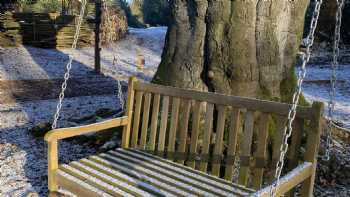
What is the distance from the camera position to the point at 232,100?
3.06 meters

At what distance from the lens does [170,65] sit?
4.41m

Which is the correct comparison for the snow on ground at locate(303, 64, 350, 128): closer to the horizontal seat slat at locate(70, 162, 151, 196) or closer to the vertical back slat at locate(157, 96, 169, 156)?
the vertical back slat at locate(157, 96, 169, 156)

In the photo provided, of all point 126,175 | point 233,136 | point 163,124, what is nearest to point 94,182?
point 126,175

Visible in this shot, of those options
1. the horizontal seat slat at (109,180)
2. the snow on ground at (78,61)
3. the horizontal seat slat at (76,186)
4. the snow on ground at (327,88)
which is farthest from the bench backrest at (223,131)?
the snow on ground at (78,61)

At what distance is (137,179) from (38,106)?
5.61 m

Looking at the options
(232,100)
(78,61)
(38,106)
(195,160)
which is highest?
(232,100)

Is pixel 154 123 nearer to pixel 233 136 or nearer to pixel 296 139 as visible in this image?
pixel 233 136

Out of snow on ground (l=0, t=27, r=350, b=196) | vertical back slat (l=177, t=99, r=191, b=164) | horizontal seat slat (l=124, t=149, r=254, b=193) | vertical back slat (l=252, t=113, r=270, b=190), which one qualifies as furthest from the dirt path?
vertical back slat (l=252, t=113, r=270, b=190)

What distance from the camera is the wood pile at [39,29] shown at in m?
16.4

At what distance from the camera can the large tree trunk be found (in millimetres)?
4160

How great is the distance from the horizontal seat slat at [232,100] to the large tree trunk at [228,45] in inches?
30.5

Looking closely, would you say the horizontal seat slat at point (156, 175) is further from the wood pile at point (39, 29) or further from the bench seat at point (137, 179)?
the wood pile at point (39, 29)

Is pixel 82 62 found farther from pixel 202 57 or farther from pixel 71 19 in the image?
pixel 202 57

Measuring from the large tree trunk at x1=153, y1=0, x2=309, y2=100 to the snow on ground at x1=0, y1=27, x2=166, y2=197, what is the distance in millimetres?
1306
